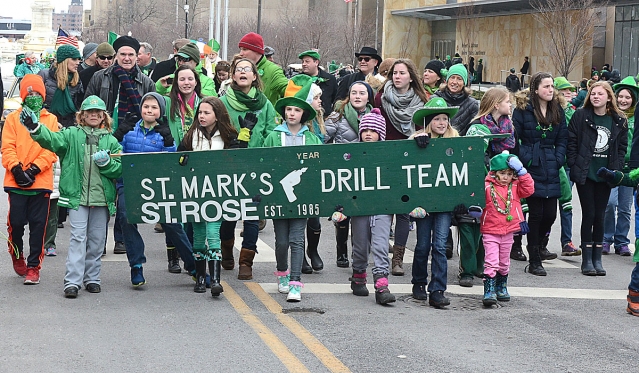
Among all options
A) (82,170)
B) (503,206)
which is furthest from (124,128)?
(503,206)

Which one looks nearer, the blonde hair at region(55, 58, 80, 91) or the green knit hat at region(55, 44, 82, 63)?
the blonde hair at region(55, 58, 80, 91)

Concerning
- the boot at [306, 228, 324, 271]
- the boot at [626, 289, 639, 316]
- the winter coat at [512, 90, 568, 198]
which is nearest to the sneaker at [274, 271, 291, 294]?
the boot at [306, 228, 324, 271]

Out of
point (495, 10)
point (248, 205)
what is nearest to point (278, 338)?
point (248, 205)

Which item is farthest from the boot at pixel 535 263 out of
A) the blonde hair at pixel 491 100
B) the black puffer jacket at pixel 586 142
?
the blonde hair at pixel 491 100

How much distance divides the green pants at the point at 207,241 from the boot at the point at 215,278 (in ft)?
0.17

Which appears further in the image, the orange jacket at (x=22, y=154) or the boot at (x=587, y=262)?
the boot at (x=587, y=262)

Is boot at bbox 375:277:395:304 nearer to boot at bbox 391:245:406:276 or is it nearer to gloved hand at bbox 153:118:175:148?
A: boot at bbox 391:245:406:276

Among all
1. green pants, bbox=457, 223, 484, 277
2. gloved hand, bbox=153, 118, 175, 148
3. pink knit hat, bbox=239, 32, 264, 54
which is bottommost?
green pants, bbox=457, 223, 484, 277

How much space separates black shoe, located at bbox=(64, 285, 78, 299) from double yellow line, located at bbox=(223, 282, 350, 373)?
4.10 feet

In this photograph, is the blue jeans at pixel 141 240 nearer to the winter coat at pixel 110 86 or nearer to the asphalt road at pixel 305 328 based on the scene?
the asphalt road at pixel 305 328

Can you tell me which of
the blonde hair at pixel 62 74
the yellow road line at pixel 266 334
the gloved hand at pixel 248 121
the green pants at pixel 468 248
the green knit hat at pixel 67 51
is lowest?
the yellow road line at pixel 266 334

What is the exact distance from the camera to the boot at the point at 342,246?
10.1 meters

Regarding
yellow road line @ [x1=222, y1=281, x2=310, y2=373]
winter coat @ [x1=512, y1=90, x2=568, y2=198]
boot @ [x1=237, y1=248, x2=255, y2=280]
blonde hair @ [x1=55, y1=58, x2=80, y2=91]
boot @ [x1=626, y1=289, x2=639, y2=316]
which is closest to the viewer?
yellow road line @ [x1=222, y1=281, x2=310, y2=373]

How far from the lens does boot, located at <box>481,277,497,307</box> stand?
8273 millimetres
